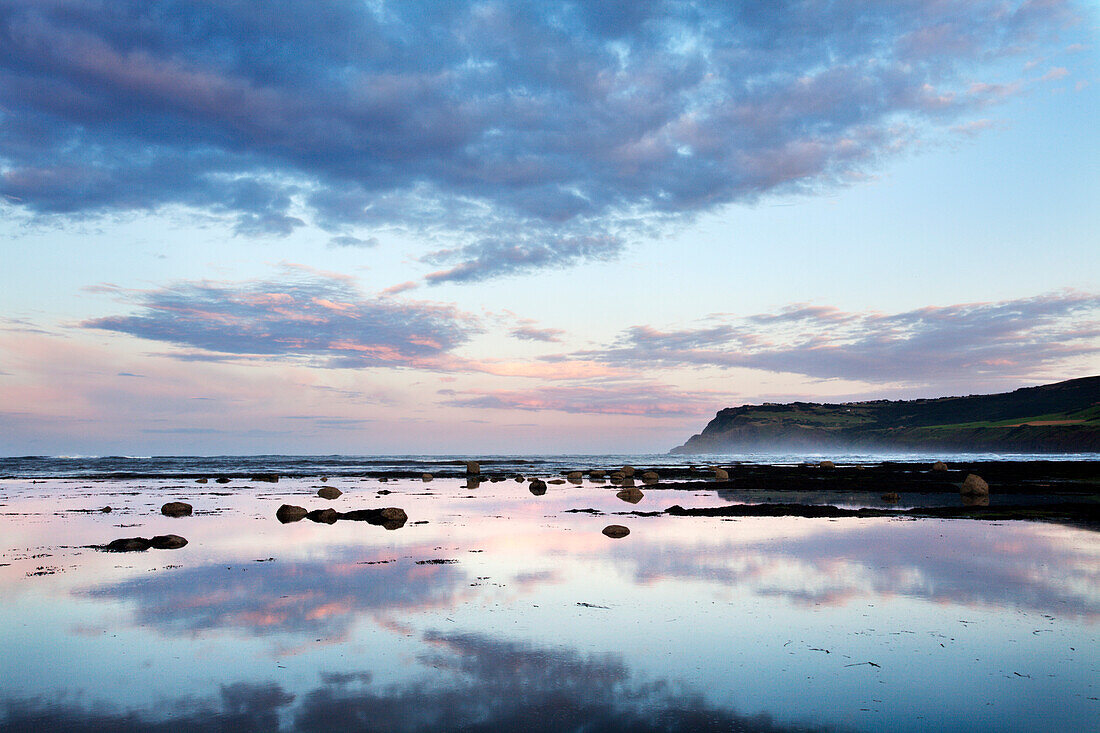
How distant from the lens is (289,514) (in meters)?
27.9

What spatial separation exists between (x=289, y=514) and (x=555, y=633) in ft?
67.1

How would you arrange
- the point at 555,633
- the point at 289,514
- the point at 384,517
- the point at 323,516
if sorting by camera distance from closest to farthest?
the point at 555,633 < the point at 384,517 < the point at 323,516 < the point at 289,514

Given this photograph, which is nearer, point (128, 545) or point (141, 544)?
point (128, 545)

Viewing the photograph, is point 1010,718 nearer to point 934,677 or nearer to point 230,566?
point 934,677

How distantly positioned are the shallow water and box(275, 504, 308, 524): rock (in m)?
5.43

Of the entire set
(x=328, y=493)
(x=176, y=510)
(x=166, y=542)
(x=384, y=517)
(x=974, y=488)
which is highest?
(x=176, y=510)

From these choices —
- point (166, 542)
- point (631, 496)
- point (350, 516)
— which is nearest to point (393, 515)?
point (350, 516)

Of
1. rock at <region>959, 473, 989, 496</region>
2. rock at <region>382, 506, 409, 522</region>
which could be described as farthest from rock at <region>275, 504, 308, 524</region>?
rock at <region>959, 473, 989, 496</region>

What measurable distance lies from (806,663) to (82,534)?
24.5 metres

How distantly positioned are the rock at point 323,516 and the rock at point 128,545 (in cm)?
761

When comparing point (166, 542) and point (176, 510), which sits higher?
point (176, 510)

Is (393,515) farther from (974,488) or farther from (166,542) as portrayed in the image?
(974,488)

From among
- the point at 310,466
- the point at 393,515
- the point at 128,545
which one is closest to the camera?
the point at 128,545

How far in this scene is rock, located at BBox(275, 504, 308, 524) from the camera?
27484mm
